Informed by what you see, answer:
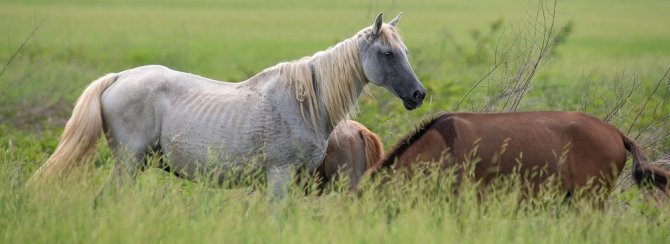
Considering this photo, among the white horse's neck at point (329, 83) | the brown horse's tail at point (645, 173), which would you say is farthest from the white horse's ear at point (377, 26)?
the brown horse's tail at point (645, 173)

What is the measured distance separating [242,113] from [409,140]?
48.6 inches

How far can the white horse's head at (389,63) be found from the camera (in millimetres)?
6895

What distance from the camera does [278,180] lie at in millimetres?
6848

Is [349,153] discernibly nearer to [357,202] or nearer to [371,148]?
[371,148]

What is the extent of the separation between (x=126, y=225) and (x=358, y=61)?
228 cm

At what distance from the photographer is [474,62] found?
75.0 feet

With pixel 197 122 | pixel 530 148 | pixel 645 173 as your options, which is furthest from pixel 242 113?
pixel 645 173

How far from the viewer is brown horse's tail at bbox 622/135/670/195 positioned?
664cm

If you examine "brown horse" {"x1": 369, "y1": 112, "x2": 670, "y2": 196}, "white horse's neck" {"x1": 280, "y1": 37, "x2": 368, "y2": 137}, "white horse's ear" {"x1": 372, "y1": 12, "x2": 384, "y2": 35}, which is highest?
"white horse's ear" {"x1": 372, "y1": 12, "x2": 384, "y2": 35}

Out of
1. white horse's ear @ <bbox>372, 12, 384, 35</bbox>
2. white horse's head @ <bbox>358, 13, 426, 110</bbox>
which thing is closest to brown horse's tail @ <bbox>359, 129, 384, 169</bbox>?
white horse's head @ <bbox>358, 13, 426, 110</bbox>

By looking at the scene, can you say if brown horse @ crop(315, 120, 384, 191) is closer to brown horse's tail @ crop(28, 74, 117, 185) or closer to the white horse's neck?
the white horse's neck

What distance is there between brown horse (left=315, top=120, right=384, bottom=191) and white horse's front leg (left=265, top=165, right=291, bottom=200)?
783mm

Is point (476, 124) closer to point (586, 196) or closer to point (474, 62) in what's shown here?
point (586, 196)

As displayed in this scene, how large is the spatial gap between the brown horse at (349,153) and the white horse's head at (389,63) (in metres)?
0.91
